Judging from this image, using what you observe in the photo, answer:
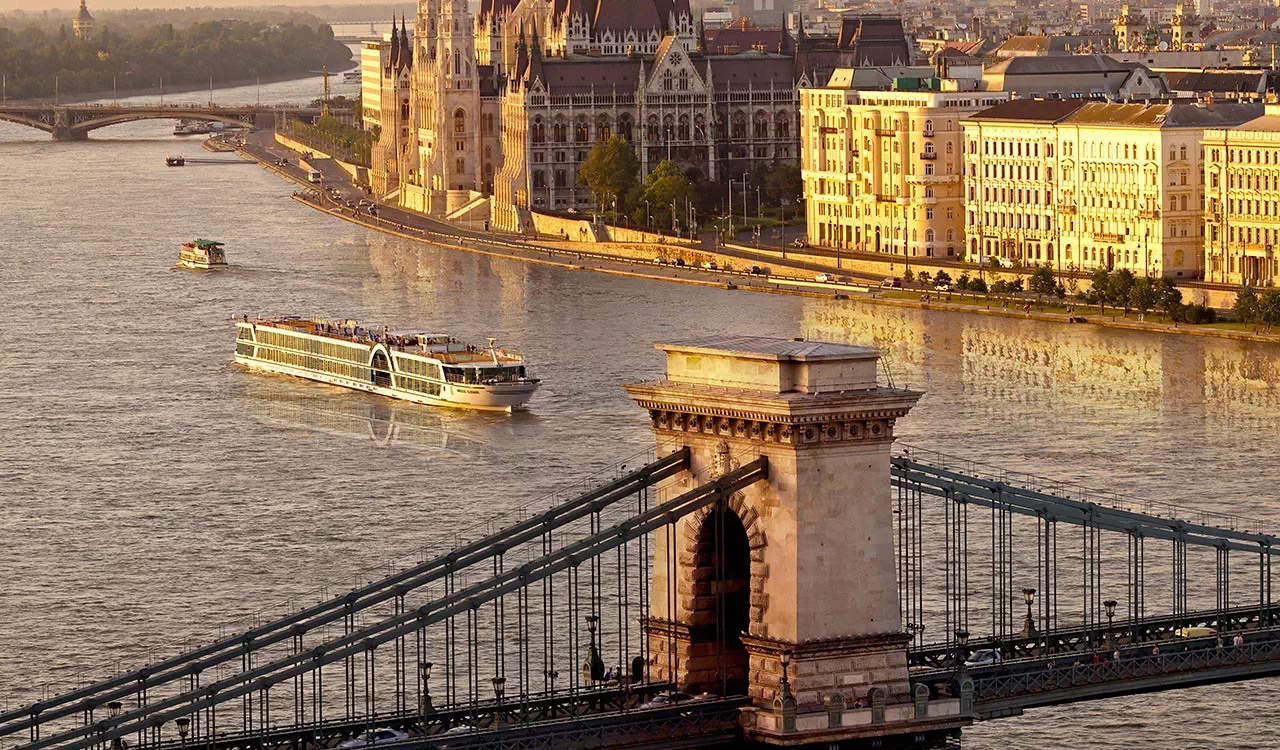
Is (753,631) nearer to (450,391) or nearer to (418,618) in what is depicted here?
(418,618)

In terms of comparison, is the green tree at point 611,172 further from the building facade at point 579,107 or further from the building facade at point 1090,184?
the building facade at point 1090,184

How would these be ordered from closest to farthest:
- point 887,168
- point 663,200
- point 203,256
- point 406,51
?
point 887,168
point 203,256
point 663,200
point 406,51

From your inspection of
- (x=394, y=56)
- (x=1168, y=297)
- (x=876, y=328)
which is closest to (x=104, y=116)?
(x=394, y=56)

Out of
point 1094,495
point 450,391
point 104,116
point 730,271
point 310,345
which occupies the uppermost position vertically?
point 1094,495

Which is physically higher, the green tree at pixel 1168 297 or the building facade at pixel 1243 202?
the building facade at pixel 1243 202

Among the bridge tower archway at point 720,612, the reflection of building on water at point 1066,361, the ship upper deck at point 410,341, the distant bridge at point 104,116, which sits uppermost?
the bridge tower archway at point 720,612

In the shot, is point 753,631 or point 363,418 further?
point 363,418

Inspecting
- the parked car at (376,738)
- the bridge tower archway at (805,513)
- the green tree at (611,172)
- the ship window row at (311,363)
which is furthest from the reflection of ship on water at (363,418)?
the green tree at (611,172)

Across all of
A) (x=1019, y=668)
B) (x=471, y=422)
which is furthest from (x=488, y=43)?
(x=1019, y=668)
